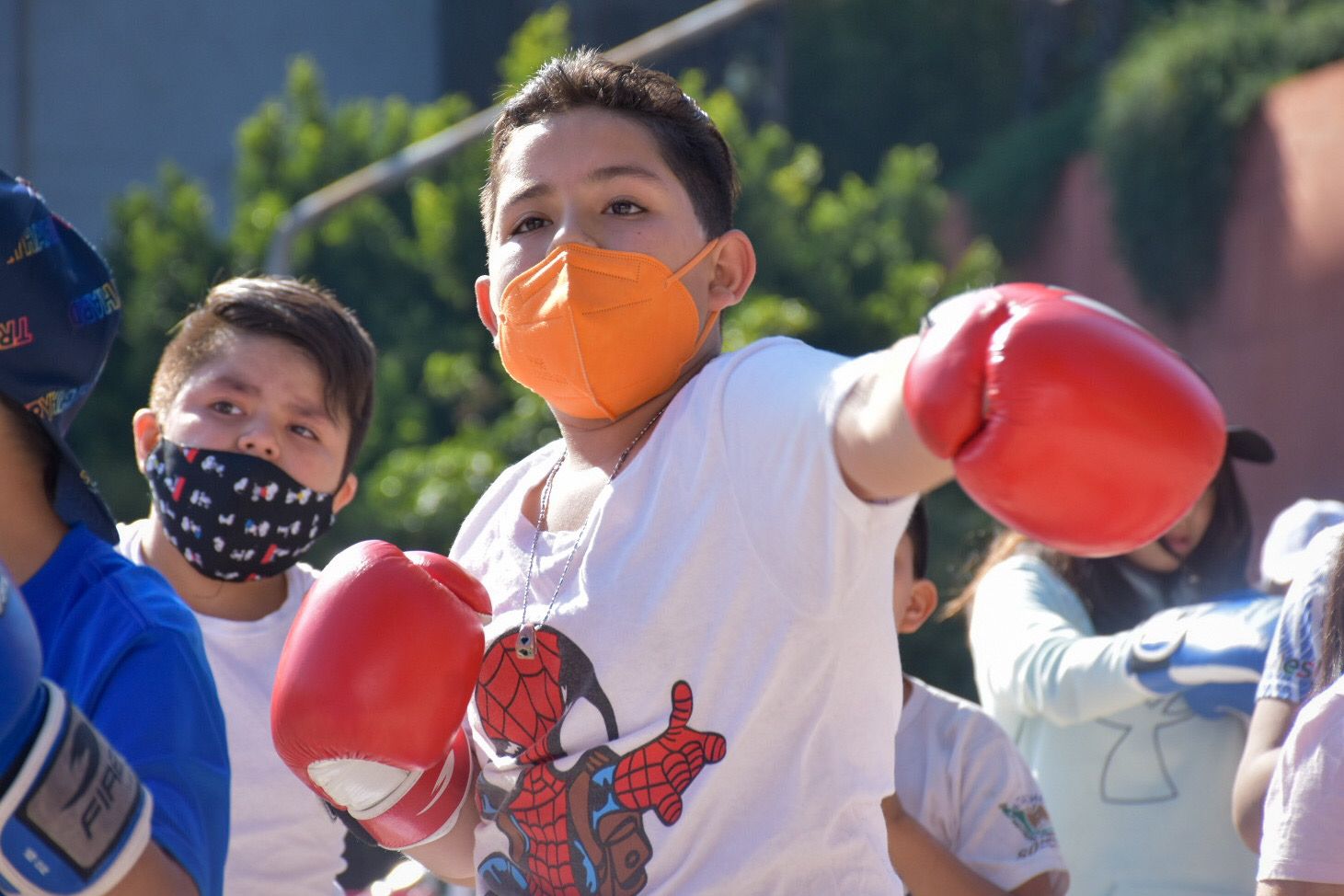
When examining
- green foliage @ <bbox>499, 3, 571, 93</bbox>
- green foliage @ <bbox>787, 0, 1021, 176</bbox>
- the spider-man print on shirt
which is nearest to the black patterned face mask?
the spider-man print on shirt

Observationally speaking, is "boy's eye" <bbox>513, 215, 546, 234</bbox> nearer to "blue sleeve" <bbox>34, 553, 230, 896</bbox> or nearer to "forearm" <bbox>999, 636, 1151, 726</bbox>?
"blue sleeve" <bbox>34, 553, 230, 896</bbox>

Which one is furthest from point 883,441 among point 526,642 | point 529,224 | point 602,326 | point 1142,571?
point 1142,571

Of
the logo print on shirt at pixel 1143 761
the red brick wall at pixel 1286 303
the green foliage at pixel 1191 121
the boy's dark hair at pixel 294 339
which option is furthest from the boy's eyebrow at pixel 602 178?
the green foliage at pixel 1191 121

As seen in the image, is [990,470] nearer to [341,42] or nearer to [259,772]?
[259,772]

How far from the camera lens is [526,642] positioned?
7.25 feet

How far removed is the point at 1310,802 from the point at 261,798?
1.95m

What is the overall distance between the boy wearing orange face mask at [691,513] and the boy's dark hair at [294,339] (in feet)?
3.54

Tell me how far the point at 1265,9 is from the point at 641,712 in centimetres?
1403

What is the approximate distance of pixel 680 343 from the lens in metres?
2.24

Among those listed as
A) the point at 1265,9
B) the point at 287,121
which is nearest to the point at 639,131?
the point at 287,121

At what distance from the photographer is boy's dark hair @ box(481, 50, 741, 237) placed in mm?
2391

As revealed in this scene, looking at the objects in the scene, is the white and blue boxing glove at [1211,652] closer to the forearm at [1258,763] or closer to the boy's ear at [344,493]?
the forearm at [1258,763]

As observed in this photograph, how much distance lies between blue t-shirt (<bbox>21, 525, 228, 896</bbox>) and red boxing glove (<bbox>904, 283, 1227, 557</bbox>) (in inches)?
36.9

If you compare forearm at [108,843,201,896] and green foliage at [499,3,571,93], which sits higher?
green foliage at [499,3,571,93]
